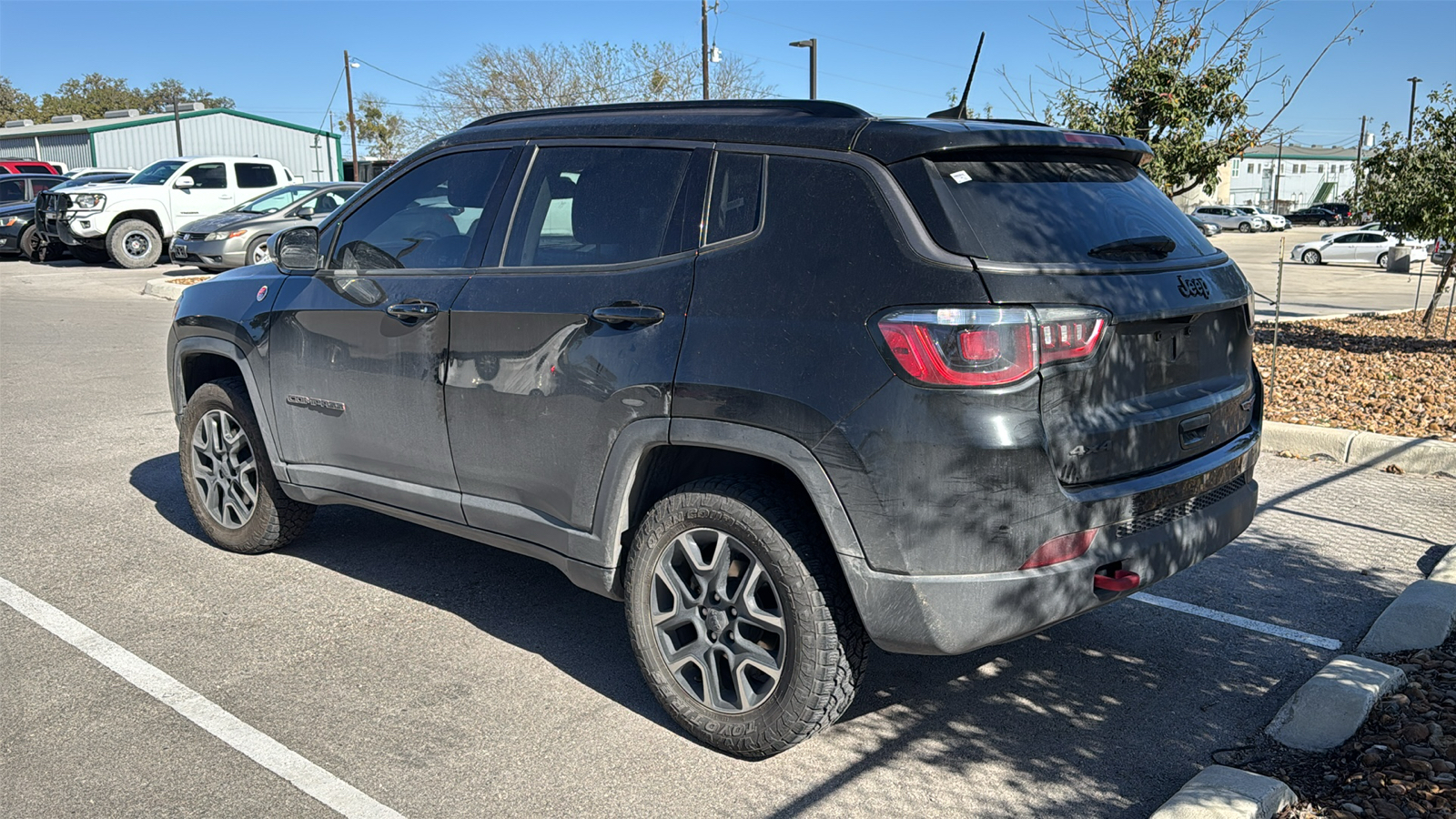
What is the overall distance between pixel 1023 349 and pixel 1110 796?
1.34m

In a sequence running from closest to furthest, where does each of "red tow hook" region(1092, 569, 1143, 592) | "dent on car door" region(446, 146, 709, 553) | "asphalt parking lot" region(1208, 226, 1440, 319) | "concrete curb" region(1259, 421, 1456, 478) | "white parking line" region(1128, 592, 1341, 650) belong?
"red tow hook" region(1092, 569, 1143, 592)
"dent on car door" region(446, 146, 709, 553)
"white parking line" region(1128, 592, 1341, 650)
"concrete curb" region(1259, 421, 1456, 478)
"asphalt parking lot" region(1208, 226, 1440, 319)

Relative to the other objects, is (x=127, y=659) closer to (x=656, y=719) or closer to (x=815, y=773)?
(x=656, y=719)

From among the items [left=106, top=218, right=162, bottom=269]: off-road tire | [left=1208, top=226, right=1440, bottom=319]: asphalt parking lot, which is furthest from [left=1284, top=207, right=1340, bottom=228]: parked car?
[left=106, top=218, right=162, bottom=269]: off-road tire

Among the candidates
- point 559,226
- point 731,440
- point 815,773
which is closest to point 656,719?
point 815,773

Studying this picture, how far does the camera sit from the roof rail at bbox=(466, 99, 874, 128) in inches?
138

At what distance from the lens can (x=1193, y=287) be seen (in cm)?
349

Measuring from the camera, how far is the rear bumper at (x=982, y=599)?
3.06 m

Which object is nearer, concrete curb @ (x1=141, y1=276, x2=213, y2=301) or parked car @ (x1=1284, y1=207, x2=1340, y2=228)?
concrete curb @ (x1=141, y1=276, x2=213, y2=301)

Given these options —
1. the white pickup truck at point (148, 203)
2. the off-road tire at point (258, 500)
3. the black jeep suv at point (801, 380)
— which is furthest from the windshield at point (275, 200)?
the black jeep suv at point (801, 380)

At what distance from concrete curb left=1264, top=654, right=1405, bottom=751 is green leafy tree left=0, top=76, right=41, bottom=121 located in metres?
115

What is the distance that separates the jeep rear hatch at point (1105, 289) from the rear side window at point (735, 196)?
47 centimetres

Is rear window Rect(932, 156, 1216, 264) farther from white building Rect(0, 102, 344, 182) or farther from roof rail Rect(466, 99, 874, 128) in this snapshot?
white building Rect(0, 102, 344, 182)

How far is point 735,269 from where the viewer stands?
3.42 metres

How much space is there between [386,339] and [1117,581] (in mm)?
2743
